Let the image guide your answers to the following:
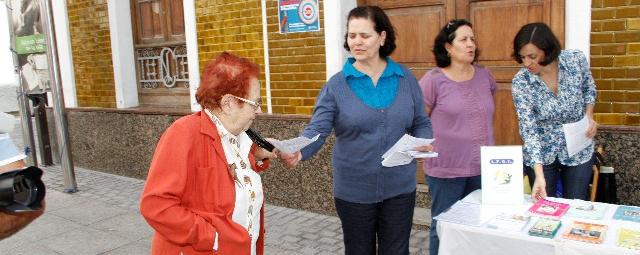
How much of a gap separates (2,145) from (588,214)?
2475 millimetres

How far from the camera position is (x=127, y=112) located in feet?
25.7

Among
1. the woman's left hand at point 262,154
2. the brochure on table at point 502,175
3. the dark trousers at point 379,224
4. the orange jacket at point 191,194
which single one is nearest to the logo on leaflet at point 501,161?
the brochure on table at point 502,175

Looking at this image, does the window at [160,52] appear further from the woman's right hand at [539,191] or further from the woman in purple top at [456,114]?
the woman's right hand at [539,191]

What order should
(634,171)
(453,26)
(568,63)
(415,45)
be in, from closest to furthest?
1. (568,63)
2. (453,26)
3. (634,171)
4. (415,45)

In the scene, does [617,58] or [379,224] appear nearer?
[379,224]

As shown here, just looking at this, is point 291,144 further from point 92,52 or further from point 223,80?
point 92,52

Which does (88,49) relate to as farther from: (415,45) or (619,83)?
(619,83)

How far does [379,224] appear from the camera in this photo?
3.02 m

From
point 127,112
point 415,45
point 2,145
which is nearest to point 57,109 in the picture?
point 127,112

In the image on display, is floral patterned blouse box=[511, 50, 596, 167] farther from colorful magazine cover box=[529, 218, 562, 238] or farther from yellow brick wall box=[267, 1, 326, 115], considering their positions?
yellow brick wall box=[267, 1, 326, 115]

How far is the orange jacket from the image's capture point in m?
2.07

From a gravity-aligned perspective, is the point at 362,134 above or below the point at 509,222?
above

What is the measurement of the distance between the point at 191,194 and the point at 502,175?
5.22ft

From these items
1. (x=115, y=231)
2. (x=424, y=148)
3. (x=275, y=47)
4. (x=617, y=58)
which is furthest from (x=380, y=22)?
(x=115, y=231)
